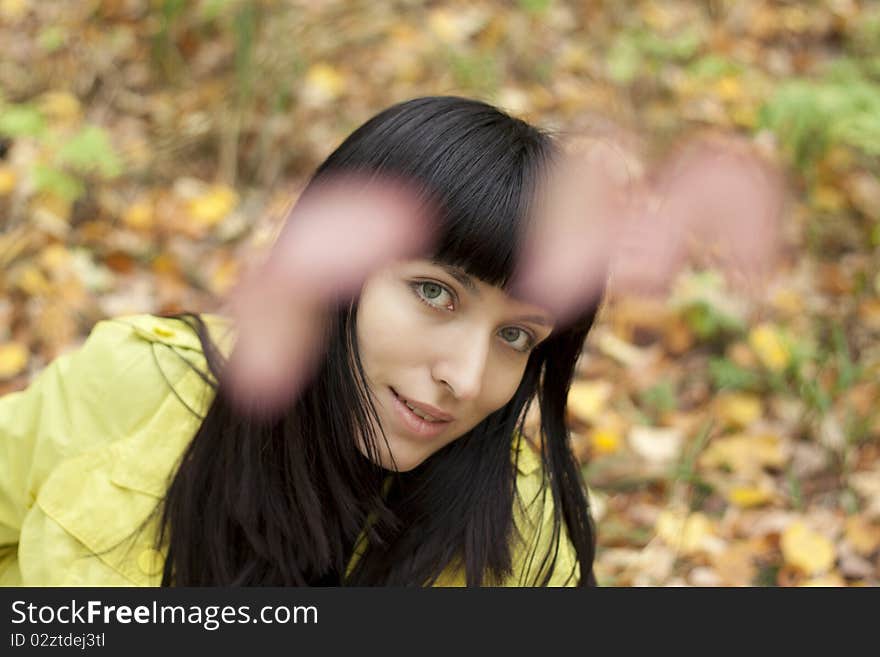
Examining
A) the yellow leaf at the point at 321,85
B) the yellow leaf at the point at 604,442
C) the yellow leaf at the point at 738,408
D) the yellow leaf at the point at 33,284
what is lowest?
the yellow leaf at the point at 604,442

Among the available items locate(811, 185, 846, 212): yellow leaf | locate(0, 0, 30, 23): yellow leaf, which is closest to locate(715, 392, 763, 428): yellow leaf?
locate(811, 185, 846, 212): yellow leaf

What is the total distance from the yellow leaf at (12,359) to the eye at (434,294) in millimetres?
1798

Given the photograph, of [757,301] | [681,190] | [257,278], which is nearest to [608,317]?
[757,301]

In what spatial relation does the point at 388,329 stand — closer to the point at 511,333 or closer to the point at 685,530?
the point at 511,333

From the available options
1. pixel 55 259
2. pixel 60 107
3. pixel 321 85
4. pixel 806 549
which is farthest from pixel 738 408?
pixel 60 107

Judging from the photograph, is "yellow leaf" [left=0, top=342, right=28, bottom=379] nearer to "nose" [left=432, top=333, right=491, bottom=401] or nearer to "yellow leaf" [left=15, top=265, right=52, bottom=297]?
"yellow leaf" [left=15, top=265, right=52, bottom=297]

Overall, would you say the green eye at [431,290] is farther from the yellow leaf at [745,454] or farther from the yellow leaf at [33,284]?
the yellow leaf at [33,284]

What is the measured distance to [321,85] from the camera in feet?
12.7

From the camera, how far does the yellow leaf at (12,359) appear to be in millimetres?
2752

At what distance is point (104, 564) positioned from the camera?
1.72 metres

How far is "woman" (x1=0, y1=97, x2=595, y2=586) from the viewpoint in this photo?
5.06ft

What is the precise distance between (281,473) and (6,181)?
2.16 m

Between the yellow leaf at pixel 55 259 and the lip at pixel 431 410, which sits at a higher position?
the yellow leaf at pixel 55 259

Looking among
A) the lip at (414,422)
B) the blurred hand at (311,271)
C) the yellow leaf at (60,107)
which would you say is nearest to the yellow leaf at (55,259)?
the yellow leaf at (60,107)
